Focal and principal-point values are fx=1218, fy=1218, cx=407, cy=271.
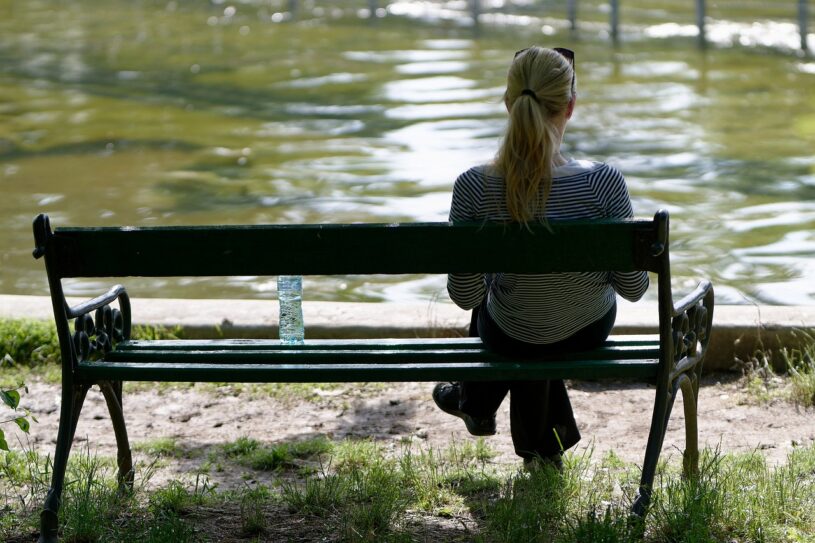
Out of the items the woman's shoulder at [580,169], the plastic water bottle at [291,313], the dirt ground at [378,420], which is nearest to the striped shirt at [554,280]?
the woman's shoulder at [580,169]

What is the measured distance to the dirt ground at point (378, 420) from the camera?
461 centimetres

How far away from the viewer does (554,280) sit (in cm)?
382

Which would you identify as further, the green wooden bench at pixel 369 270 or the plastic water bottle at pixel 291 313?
the plastic water bottle at pixel 291 313

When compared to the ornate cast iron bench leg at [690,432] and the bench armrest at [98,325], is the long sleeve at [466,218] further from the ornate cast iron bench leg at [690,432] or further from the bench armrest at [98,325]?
the bench armrest at [98,325]

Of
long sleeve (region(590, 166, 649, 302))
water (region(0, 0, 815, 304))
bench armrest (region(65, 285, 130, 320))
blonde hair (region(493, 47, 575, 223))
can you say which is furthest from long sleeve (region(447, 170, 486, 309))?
water (region(0, 0, 815, 304))

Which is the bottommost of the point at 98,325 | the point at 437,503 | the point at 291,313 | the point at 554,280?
the point at 437,503

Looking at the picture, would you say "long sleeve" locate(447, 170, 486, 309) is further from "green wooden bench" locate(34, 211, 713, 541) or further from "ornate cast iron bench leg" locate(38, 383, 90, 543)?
"ornate cast iron bench leg" locate(38, 383, 90, 543)

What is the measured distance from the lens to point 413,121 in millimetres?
11492

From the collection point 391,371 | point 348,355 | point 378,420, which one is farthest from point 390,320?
point 391,371

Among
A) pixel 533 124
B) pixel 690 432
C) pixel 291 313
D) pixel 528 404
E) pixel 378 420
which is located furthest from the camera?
pixel 378 420

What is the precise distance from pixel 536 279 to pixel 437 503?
77 centimetres

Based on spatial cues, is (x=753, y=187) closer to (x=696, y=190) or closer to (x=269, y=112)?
(x=696, y=190)

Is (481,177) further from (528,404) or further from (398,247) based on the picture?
(528,404)

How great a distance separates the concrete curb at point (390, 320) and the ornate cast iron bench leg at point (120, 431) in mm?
1507
